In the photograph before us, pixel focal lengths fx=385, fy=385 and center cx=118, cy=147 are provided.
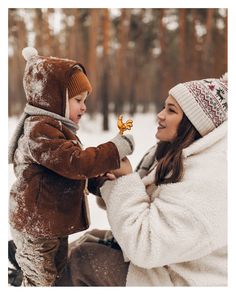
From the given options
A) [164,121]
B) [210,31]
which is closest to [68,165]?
[164,121]

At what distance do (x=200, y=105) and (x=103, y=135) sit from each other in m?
0.54

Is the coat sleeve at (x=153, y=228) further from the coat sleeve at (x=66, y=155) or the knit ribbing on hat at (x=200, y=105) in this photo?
the knit ribbing on hat at (x=200, y=105)

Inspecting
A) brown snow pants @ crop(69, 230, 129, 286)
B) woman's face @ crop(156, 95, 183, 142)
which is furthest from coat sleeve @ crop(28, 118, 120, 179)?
brown snow pants @ crop(69, 230, 129, 286)

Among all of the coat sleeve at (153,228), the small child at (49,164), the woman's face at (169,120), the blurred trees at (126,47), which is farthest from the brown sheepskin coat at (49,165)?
the blurred trees at (126,47)

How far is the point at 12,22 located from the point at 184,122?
0.93m

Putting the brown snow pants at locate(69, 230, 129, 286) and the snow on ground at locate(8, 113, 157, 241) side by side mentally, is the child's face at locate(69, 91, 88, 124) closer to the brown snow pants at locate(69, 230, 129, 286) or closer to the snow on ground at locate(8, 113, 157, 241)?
the snow on ground at locate(8, 113, 157, 241)

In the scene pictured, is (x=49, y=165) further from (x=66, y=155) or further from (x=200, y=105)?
(x=200, y=105)

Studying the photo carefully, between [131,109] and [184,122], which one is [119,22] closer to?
[131,109]

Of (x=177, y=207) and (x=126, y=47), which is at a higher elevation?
(x=126, y=47)

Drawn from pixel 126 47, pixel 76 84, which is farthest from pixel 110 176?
pixel 126 47

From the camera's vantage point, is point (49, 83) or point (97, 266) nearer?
point (49, 83)

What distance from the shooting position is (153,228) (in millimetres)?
1285

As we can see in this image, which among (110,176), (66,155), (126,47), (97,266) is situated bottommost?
(97,266)

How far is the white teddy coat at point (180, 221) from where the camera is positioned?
4.17 ft
